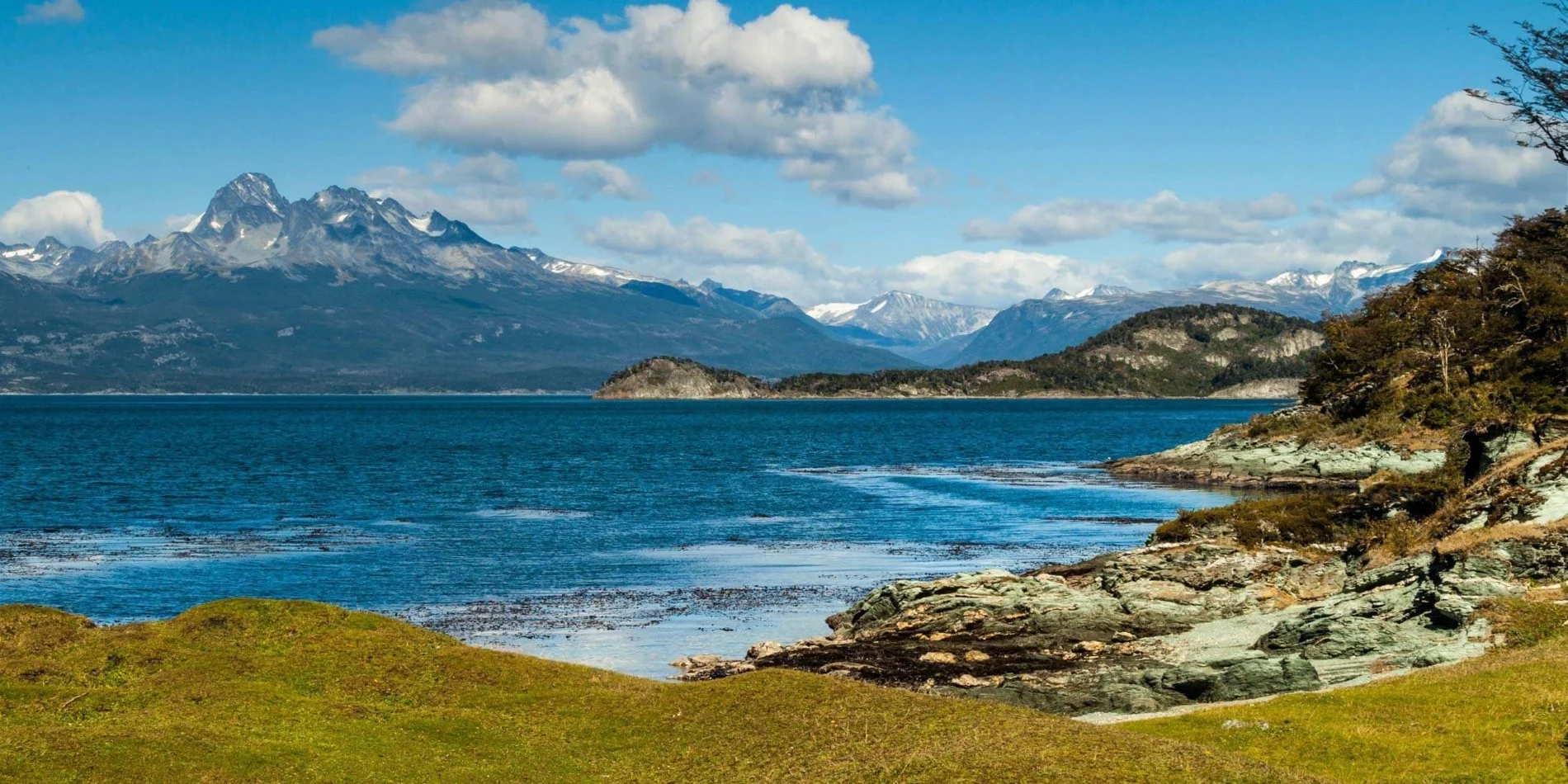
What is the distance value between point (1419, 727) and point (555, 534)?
63783 millimetres

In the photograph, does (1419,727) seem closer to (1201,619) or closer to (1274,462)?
(1201,619)

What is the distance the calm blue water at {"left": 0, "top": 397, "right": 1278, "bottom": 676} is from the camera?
52750mm

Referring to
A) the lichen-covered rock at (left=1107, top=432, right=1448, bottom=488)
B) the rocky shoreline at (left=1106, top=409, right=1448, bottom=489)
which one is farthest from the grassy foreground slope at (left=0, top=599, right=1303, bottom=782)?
the rocky shoreline at (left=1106, top=409, right=1448, bottom=489)

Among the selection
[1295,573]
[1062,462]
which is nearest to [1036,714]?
[1295,573]

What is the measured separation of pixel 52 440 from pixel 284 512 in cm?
11805

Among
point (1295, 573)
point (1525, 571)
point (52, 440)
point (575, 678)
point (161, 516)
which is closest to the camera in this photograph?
point (575, 678)

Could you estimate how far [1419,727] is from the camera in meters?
22.6

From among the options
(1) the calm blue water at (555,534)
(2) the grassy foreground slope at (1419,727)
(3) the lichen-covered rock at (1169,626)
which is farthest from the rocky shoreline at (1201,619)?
(1) the calm blue water at (555,534)

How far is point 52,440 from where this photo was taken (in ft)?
621

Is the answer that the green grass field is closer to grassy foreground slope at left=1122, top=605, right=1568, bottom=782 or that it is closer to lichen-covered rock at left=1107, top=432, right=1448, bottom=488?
grassy foreground slope at left=1122, top=605, right=1568, bottom=782

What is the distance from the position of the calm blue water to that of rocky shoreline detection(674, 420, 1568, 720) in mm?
5685

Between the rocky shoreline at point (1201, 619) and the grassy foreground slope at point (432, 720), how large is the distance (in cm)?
979

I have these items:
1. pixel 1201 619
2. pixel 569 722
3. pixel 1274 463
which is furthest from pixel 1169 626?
pixel 1274 463

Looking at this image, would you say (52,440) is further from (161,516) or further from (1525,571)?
(1525,571)
